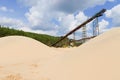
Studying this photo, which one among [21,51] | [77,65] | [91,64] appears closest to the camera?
[91,64]

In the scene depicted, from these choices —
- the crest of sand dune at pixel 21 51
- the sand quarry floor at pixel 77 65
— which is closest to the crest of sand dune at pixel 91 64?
the sand quarry floor at pixel 77 65

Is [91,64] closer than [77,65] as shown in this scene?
Yes

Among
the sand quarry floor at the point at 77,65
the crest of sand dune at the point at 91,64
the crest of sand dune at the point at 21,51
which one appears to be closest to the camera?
the crest of sand dune at the point at 91,64

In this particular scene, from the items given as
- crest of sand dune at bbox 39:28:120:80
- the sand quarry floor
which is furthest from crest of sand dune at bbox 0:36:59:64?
crest of sand dune at bbox 39:28:120:80

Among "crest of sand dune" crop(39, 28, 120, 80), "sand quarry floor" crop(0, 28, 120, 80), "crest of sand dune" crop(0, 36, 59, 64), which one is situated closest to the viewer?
"crest of sand dune" crop(39, 28, 120, 80)

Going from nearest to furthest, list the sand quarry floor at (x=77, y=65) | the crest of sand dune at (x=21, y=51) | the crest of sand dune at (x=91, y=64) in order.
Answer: the crest of sand dune at (x=91, y=64)
the sand quarry floor at (x=77, y=65)
the crest of sand dune at (x=21, y=51)

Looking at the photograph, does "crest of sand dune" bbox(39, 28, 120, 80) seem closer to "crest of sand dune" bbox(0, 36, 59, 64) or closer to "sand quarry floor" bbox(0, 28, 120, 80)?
"sand quarry floor" bbox(0, 28, 120, 80)

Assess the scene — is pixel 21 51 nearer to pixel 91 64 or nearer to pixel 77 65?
pixel 77 65

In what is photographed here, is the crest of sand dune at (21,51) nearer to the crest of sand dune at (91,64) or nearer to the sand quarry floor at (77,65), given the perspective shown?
the sand quarry floor at (77,65)

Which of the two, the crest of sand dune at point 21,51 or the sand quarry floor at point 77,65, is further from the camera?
the crest of sand dune at point 21,51

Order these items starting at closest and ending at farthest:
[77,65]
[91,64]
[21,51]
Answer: [91,64] < [77,65] < [21,51]

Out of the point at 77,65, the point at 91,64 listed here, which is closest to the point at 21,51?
the point at 77,65

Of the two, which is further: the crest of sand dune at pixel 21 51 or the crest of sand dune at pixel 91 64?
the crest of sand dune at pixel 21 51

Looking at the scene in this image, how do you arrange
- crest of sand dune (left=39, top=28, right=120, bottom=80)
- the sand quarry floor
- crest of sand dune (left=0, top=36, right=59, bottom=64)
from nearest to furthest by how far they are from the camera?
crest of sand dune (left=39, top=28, right=120, bottom=80) → the sand quarry floor → crest of sand dune (left=0, top=36, right=59, bottom=64)
